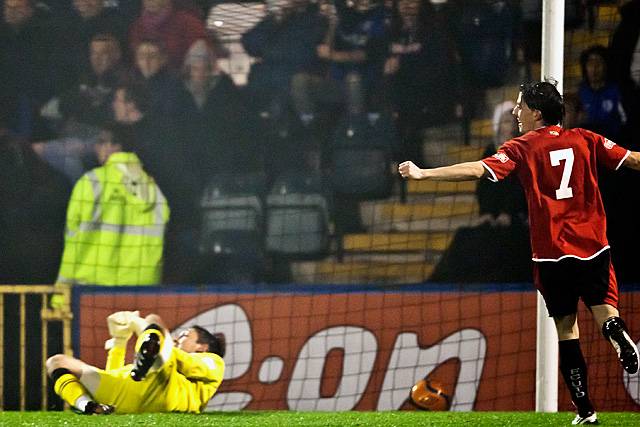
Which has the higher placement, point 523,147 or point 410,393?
point 523,147

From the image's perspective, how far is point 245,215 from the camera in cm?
770

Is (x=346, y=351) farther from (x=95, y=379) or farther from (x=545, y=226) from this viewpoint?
(x=545, y=226)

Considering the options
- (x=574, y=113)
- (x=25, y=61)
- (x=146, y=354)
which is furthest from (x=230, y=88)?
(x=146, y=354)

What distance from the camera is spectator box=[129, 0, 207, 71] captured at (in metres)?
7.84

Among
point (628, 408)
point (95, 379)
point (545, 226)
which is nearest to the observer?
point (545, 226)

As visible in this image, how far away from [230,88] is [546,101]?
354 cm

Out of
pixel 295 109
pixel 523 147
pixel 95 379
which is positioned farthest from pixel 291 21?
pixel 523 147

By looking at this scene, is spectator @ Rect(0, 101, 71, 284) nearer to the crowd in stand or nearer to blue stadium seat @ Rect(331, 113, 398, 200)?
the crowd in stand

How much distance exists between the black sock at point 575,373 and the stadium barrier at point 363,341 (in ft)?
8.87

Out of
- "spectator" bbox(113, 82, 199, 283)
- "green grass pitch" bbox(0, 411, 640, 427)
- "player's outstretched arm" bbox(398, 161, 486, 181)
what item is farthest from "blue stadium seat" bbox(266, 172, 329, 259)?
"player's outstretched arm" bbox(398, 161, 486, 181)

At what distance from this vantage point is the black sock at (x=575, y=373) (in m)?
4.62

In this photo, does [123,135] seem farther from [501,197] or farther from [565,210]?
[565,210]

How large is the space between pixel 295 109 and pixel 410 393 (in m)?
1.95

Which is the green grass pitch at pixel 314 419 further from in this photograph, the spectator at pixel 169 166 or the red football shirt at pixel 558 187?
the spectator at pixel 169 166
